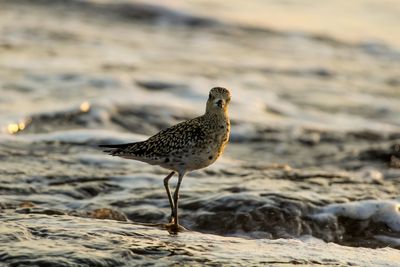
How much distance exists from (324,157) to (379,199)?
229 cm

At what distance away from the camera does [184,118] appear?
39.9 feet

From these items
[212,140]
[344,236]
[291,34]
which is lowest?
[344,236]

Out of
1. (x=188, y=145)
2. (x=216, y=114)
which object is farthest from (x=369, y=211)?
(x=188, y=145)

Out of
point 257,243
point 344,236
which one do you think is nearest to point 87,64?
point 344,236

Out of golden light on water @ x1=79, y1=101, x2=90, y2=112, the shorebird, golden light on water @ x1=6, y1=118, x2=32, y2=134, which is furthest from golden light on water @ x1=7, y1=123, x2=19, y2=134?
the shorebird

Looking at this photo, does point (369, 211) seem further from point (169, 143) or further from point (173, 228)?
point (169, 143)

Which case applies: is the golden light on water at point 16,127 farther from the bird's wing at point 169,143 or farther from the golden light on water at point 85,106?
the bird's wing at point 169,143

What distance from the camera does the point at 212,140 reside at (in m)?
6.79

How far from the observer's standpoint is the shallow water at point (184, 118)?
6410mm

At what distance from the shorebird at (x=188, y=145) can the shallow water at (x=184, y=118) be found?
1.70 feet

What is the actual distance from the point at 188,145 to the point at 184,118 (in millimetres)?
5443

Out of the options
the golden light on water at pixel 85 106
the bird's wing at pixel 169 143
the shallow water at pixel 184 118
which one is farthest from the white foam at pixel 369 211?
the golden light on water at pixel 85 106

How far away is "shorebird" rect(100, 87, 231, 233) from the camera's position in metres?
6.75

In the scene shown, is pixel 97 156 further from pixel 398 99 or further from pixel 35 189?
pixel 398 99
